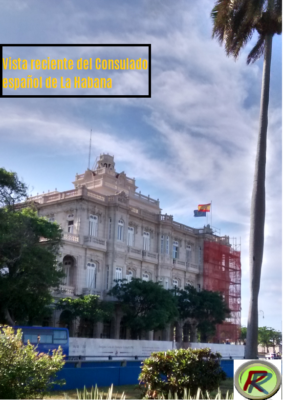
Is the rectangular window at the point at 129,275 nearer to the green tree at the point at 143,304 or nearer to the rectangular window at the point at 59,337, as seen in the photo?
the green tree at the point at 143,304

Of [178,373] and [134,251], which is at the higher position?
[134,251]

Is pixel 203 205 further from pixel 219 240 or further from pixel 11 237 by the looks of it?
pixel 11 237

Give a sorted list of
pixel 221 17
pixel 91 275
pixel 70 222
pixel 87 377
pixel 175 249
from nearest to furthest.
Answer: pixel 221 17 → pixel 87 377 → pixel 91 275 → pixel 70 222 → pixel 175 249

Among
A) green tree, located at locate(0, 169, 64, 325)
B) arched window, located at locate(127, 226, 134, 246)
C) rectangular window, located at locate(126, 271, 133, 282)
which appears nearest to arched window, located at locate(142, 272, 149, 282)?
rectangular window, located at locate(126, 271, 133, 282)

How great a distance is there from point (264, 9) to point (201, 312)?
3636 centimetres

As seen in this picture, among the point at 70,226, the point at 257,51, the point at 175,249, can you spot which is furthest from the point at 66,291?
the point at 257,51

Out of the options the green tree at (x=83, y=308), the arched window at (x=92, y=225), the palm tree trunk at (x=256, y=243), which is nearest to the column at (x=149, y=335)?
the green tree at (x=83, y=308)

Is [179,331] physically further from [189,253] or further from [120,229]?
[120,229]

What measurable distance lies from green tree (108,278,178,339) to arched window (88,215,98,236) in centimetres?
555

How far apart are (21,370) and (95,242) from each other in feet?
113

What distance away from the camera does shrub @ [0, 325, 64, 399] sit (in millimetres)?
10297

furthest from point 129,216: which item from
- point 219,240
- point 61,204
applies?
point 219,240

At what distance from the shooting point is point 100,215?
46.8 meters

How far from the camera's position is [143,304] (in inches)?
1688
